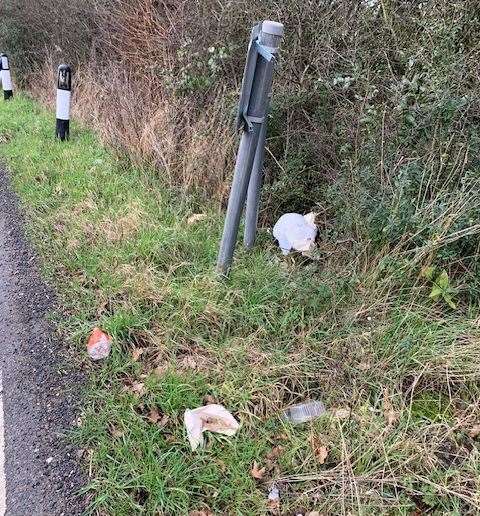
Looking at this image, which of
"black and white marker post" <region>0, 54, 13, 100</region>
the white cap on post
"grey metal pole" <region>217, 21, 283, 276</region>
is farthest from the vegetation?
"black and white marker post" <region>0, 54, 13, 100</region>

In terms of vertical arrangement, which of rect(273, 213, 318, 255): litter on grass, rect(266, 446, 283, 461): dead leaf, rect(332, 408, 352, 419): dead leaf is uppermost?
rect(273, 213, 318, 255): litter on grass

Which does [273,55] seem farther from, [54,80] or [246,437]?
[54,80]

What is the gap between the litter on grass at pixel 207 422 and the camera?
91.2 inches

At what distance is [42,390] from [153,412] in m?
0.62

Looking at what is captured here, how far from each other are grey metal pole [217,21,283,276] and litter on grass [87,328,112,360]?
83 centimetres

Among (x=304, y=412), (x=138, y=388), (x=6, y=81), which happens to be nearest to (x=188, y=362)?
(x=138, y=388)

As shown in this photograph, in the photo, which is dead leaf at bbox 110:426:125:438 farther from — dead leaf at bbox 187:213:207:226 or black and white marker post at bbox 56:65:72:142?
black and white marker post at bbox 56:65:72:142

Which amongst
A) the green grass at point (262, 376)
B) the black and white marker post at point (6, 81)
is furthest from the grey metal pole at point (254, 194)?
the black and white marker post at point (6, 81)

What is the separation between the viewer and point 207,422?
2381 mm

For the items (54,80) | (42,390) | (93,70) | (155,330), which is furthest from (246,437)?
(54,80)

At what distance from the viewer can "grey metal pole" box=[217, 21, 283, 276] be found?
8.82ft

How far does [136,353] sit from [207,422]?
646 millimetres

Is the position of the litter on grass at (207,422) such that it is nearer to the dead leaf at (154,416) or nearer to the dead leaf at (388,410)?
the dead leaf at (154,416)

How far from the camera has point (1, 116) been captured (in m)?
7.37
